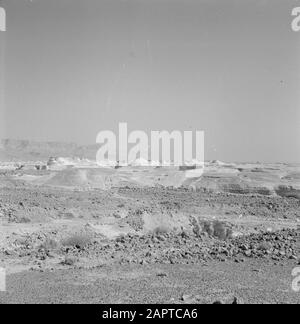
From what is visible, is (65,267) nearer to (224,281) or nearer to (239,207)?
(224,281)

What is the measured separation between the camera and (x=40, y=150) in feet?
554

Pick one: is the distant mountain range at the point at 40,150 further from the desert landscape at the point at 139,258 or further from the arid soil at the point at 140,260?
the arid soil at the point at 140,260

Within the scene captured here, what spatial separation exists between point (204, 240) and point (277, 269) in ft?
12.8

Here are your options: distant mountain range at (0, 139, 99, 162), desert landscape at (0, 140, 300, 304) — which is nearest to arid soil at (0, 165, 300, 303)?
desert landscape at (0, 140, 300, 304)

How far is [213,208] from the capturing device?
87.4 ft

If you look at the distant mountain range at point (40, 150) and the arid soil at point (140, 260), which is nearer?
the arid soil at point (140, 260)

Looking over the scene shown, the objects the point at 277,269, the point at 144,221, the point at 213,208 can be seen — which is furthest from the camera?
the point at 213,208

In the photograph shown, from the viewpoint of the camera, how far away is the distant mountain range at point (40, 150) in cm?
15124

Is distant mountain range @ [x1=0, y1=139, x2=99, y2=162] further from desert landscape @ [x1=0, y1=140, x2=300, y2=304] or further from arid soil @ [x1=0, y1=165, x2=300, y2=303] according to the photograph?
arid soil @ [x1=0, y1=165, x2=300, y2=303]

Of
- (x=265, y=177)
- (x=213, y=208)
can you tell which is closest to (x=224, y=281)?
(x=213, y=208)

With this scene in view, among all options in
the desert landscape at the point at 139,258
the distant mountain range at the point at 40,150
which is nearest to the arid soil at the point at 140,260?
the desert landscape at the point at 139,258

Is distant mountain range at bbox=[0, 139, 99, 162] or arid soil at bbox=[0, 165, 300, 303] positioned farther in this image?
distant mountain range at bbox=[0, 139, 99, 162]

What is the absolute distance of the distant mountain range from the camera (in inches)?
5954

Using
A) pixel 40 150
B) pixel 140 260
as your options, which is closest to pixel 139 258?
pixel 140 260
